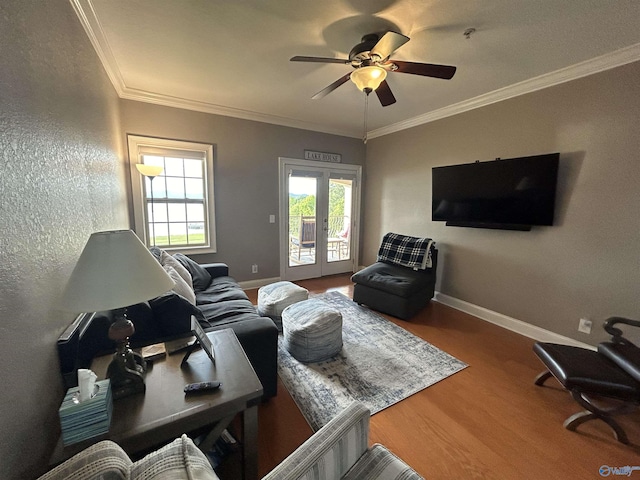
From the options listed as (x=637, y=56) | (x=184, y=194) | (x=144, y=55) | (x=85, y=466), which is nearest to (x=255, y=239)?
(x=184, y=194)

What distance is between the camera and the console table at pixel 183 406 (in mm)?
895

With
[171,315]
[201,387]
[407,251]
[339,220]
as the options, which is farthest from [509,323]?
[171,315]

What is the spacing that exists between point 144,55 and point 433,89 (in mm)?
2849

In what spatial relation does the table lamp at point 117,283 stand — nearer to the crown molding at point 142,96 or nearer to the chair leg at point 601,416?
the crown molding at point 142,96

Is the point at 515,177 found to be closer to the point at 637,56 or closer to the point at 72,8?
the point at 637,56

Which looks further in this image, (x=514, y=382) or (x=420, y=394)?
(x=514, y=382)

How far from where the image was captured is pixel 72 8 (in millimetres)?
1562

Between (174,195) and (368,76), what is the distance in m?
2.88

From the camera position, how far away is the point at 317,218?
4.59 metres

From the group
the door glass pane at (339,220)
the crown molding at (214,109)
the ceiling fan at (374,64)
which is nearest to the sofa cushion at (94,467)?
the ceiling fan at (374,64)

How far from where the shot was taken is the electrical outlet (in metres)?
2.42

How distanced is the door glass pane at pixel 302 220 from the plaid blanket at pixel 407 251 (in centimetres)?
131

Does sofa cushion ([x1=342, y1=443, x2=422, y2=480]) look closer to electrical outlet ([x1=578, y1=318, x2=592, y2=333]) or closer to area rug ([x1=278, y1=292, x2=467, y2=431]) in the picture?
area rug ([x1=278, y1=292, x2=467, y2=431])

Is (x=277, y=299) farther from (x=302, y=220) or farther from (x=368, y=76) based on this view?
(x=368, y=76)
